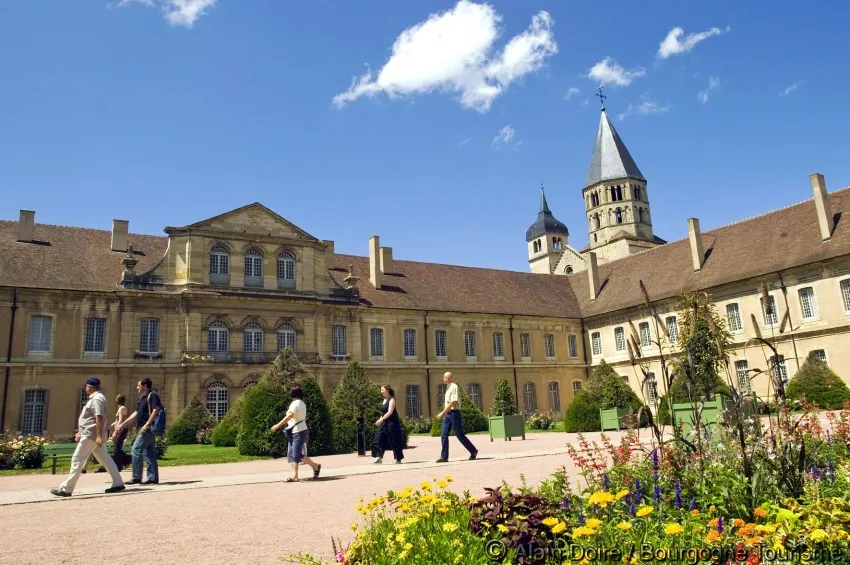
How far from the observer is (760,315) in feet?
100

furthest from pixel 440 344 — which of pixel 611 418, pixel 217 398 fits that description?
pixel 611 418

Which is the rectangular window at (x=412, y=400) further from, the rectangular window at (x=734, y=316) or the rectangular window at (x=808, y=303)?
the rectangular window at (x=808, y=303)

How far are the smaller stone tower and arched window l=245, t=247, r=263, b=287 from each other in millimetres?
46839

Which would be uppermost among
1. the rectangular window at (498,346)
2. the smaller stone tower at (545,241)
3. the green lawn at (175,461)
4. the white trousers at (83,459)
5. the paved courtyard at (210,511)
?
the smaller stone tower at (545,241)

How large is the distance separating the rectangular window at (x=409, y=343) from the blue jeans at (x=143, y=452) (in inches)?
926

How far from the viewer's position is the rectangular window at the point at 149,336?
91.7 ft

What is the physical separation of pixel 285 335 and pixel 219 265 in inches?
178

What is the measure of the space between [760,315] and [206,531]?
30.1 m

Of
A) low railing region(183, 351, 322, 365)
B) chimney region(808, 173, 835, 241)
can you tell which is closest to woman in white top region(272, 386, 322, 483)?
low railing region(183, 351, 322, 365)

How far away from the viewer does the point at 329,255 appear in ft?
116

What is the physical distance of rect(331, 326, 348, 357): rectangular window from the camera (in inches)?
1271

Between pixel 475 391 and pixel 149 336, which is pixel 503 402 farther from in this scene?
pixel 149 336

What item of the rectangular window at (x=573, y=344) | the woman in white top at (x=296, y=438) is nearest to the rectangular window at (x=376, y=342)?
the rectangular window at (x=573, y=344)

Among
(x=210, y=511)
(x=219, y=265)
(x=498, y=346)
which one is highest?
(x=219, y=265)
